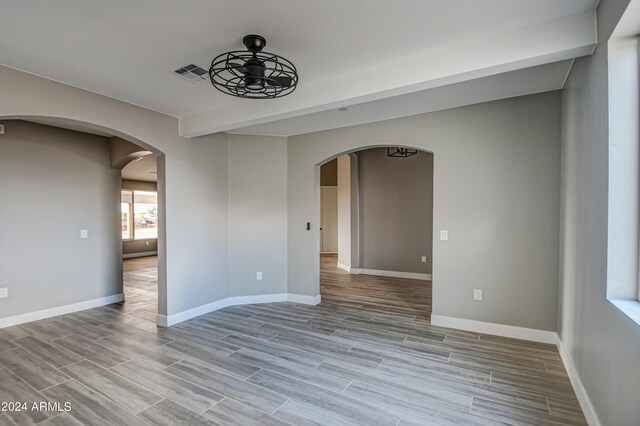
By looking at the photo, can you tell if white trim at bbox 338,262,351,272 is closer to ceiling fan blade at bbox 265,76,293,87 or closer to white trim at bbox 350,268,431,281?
white trim at bbox 350,268,431,281

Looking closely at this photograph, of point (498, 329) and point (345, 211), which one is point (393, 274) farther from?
point (498, 329)

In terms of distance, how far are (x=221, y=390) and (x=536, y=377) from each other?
2648mm

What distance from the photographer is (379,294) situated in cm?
552

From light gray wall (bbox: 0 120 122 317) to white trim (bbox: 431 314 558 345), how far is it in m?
5.08

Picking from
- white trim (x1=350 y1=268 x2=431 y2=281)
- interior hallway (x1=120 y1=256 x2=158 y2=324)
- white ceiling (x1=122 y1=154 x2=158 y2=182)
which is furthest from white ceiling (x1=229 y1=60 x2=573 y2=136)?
white ceiling (x1=122 y1=154 x2=158 y2=182)

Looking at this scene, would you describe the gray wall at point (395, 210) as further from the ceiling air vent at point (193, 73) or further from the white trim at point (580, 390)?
the ceiling air vent at point (193, 73)

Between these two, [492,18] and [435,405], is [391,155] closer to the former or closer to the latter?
[492,18]

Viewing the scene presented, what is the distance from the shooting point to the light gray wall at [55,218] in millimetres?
4082

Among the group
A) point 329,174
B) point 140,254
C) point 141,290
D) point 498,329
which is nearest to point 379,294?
point 498,329

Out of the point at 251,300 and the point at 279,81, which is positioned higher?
the point at 279,81

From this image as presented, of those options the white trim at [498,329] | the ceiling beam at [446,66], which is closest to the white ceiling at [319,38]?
the ceiling beam at [446,66]

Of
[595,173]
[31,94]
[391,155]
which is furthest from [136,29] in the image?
[391,155]

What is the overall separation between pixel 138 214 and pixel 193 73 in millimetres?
9503

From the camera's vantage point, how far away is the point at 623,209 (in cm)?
175
